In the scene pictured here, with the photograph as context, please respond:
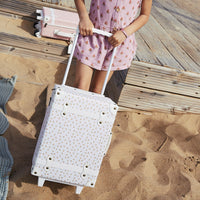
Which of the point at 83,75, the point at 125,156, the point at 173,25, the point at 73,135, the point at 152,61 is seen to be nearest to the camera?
the point at 73,135

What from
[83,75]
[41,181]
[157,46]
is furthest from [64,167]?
[157,46]

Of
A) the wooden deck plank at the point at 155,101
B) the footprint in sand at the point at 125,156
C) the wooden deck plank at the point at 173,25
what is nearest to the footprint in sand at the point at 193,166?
the footprint in sand at the point at 125,156

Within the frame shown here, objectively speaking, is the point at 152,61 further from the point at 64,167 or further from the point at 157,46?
the point at 64,167

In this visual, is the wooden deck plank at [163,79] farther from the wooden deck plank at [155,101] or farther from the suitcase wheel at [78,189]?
the suitcase wheel at [78,189]

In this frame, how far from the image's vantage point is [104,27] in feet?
6.97

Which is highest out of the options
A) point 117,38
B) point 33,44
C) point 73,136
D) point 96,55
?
point 117,38

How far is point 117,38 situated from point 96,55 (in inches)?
8.4

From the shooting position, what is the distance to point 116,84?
11.3 feet

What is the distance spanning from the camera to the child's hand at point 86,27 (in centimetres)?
203

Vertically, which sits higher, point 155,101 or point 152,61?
point 152,61

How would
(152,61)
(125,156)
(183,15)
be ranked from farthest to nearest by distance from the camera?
1. (183,15)
2. (152,61)
3. (125,156)

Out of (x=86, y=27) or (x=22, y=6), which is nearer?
(x=86, y=27)

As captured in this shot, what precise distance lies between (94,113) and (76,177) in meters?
0.50

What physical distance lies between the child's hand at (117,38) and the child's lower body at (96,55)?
0.07m
